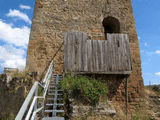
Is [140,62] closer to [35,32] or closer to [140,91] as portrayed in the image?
[140,91]

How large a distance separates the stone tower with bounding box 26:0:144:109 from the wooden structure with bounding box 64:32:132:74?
1675 millimetres

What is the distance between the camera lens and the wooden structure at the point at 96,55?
6.95m

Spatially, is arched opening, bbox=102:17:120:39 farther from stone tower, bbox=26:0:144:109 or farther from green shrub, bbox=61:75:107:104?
green shrub, bbox=61:75:107:104

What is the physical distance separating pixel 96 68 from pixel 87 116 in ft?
9.24

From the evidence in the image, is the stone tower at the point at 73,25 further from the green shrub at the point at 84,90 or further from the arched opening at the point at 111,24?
the green shrub at the point at 84,90

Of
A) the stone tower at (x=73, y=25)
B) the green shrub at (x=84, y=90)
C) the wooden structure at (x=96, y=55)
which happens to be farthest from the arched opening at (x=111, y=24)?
the green shrub at (x=84, y=90)

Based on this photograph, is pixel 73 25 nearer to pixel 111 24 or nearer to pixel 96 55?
pixel 111 24

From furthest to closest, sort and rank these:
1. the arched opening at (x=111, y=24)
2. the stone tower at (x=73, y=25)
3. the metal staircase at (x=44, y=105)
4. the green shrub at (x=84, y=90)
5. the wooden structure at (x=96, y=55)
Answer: the arched opening at (x=111, y=24)
the stone tower at (x=73, y=25)
the wooden structure at (x=96, y=55)
the green shrub at (x=84, y=90)
the metal staircase at (x=44, y=105)

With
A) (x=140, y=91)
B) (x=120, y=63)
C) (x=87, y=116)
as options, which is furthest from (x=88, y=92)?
(x=140, y=91)

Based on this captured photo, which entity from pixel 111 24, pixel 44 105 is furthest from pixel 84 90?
pixel 111 24

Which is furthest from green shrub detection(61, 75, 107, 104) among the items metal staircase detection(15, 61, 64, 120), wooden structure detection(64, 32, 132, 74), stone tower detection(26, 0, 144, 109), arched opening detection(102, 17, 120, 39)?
arched opening detection(102, 17, 120, 39)

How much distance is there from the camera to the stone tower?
859cm

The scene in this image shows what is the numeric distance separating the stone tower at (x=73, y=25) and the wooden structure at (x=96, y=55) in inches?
65.9

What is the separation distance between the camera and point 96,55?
23.5 feet
